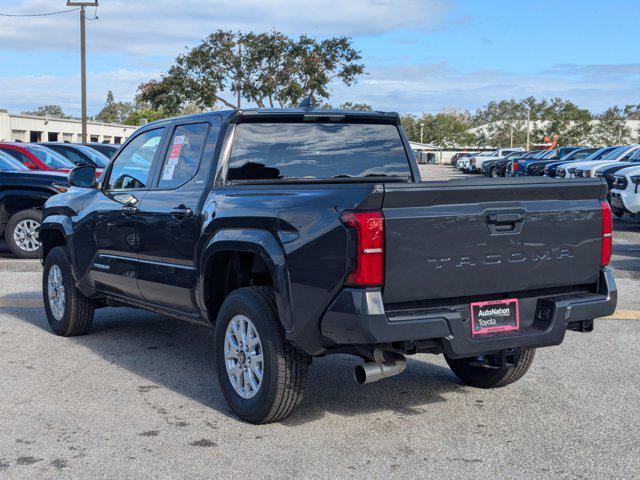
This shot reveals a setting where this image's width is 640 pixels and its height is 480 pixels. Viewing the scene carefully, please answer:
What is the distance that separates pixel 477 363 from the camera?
5789mm

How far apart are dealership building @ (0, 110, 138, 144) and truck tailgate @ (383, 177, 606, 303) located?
53757 mm

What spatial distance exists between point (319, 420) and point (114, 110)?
145 meters

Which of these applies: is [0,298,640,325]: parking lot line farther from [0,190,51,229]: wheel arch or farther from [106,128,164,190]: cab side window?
[0,190,51,229]: wheel arch

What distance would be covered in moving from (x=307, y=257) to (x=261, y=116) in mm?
1659

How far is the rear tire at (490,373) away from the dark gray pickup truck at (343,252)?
0.03 ft

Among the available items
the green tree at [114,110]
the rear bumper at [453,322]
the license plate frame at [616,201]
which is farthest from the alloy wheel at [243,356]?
the green tree at [114,110]

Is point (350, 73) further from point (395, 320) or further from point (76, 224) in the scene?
point (395, 320)

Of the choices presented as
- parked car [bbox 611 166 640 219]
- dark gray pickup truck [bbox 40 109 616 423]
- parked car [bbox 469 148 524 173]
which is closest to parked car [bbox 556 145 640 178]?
parked car [bbox 611 166 640 219]

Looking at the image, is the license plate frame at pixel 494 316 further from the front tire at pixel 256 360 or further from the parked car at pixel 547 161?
the parked car at pixel 547 161

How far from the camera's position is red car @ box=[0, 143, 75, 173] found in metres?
16.5

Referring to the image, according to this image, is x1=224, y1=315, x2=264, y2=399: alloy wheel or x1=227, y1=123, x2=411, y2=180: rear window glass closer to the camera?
x1=224, y1=315, x2=264, y2=399: alloy wheel

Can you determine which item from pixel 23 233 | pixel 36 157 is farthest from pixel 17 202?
pixel 36 157

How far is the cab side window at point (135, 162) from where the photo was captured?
682 cm

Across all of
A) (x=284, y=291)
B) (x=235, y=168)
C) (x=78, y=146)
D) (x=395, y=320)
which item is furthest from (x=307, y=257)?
(x=78, y=146)
